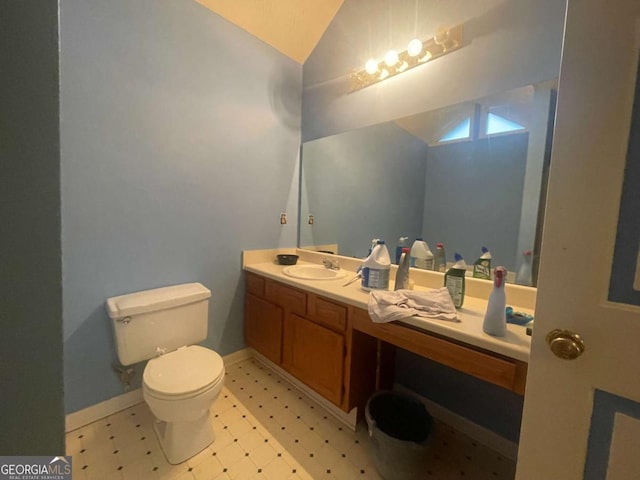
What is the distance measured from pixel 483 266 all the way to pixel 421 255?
1.08 feet

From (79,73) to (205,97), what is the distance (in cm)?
60

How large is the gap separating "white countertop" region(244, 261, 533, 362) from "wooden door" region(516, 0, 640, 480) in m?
0.25

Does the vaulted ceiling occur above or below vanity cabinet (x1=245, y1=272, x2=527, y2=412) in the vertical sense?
above

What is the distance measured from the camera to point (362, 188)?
1964 mm

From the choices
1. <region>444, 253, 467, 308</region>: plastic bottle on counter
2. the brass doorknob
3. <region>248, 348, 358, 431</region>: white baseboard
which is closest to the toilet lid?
<region>248, 348, 358, 431</region>: white baseboard

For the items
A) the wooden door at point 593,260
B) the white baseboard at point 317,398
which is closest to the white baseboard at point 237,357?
the white baseboard at point 317,398

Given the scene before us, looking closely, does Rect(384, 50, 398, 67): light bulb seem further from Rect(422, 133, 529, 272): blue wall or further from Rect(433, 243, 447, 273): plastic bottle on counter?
Rect(433, 243, 447, 273): plastic bottle on counter

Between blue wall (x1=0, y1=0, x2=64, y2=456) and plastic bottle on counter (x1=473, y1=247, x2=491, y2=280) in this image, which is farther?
plastic bottle on counter (x1=473, y1=247, x2=491, y2=280)

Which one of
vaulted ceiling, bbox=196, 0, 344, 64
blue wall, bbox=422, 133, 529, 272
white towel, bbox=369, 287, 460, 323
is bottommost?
white towel, bbox=369, 287, 460, 323

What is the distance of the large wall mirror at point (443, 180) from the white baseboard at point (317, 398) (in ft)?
3.16

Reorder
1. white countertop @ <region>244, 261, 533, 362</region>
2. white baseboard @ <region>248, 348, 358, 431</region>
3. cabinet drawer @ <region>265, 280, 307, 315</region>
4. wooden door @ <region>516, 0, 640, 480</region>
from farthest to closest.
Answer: cabinet drawer @ <region>265, 280, 307, 315</region>, white baseboard @ <region>248, 348, 358, 431</region>, white countertop @ <region>244, 261, 533, 362</region>, wooden door @ <region>516, 0, 640, 480</region>

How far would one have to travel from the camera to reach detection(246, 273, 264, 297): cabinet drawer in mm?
1837

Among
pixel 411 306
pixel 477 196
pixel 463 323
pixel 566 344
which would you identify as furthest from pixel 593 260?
pixel 477 196

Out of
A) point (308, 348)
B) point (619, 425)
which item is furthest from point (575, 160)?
point (308, 348)
